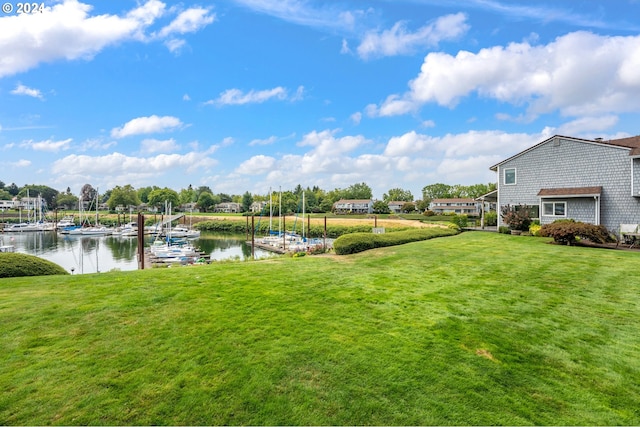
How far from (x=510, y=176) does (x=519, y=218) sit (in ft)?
13.0

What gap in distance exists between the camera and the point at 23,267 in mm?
9086

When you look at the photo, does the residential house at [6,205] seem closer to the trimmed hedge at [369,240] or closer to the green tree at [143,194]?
the green tree at [143,194]

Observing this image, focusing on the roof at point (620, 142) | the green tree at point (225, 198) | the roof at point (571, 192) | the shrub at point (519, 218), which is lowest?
the shrub at point (519, 218)

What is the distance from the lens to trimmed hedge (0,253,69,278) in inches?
347

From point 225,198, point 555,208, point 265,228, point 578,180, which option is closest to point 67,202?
point 225,198

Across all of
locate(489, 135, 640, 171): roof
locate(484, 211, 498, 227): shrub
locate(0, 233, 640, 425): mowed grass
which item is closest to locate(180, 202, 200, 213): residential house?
locate(484, 211, 498, 227): shrub

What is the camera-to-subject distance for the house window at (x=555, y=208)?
20138 millimetres

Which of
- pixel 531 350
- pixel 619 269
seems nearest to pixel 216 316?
pixel 531 350

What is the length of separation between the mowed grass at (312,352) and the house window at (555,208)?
13655mm

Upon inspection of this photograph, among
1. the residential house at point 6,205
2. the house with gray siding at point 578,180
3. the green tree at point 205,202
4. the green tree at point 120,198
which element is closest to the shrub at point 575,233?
the house with gray siding at point 578,180

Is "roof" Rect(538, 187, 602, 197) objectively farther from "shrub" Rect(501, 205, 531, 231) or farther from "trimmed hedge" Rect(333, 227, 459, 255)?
"trimmed hedge" Rect(333, 227, 459, 255)

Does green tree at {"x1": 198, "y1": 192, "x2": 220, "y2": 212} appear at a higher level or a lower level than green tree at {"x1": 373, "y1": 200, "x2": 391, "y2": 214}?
higher

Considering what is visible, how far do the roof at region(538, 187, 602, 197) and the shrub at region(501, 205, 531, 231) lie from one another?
1.44 m

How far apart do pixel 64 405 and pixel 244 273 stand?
5676 millimetres
